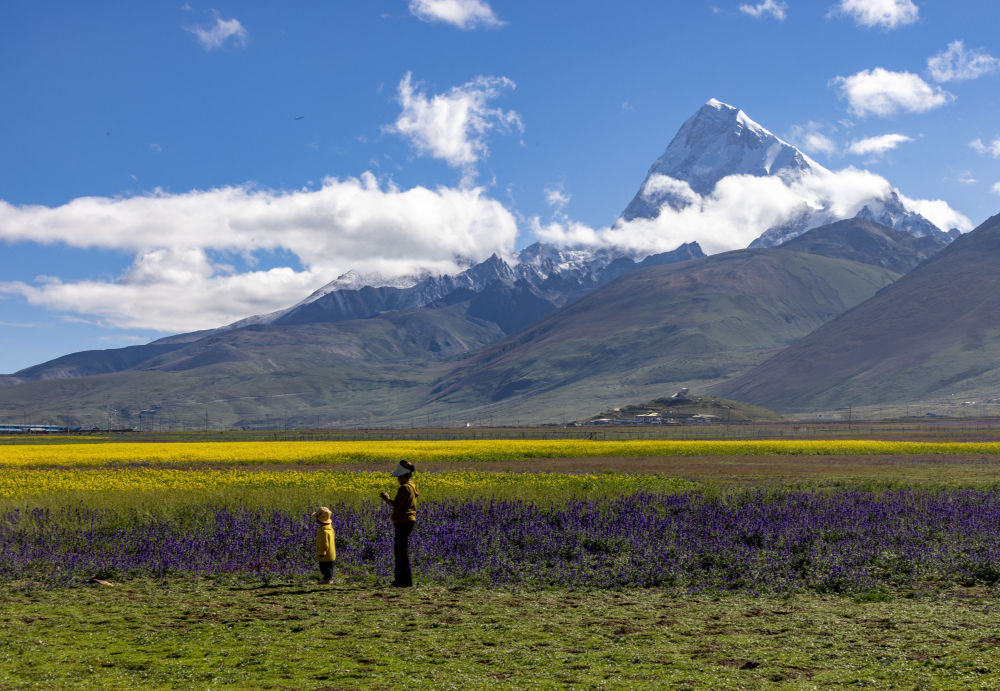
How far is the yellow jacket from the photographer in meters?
18.0

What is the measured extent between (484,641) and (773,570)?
321 inches

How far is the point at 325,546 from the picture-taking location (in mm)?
18000

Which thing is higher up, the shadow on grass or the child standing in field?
the child standing in field

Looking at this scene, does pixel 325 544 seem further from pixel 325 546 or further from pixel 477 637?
pixel 477 637

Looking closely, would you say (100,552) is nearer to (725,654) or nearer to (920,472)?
(725,654)

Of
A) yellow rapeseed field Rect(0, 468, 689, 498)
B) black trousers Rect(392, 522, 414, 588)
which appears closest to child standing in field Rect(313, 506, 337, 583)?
black trousers Rect(392, 522, 414, 588)

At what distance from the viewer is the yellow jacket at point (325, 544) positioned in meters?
18.0

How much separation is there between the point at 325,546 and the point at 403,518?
1952 mm

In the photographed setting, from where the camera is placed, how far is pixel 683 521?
2392 centimetres

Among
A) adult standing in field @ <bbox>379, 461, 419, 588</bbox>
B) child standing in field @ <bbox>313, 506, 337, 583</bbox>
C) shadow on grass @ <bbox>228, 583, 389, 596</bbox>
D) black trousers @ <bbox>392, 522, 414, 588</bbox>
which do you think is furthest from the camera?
child standing in field @ <bbox>313, 506, 337, 583</bbox>

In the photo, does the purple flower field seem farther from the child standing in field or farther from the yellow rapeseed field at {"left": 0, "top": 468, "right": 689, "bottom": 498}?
the yellow rapeseed field at {"left": 0, "top": 468, "right": 689, "bottom": 498}

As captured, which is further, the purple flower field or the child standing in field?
the purple flower field

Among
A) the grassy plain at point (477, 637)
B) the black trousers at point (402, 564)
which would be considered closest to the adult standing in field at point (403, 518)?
the black trousers at point (402, 564)

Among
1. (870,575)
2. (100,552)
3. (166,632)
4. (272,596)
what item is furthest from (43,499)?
(870,575)
